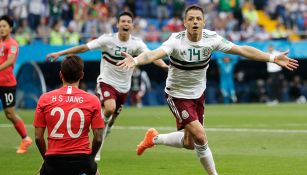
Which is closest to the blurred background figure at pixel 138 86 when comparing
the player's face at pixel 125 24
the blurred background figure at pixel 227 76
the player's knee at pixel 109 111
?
the blurred background figure at pixel 227 76

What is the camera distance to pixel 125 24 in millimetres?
15688

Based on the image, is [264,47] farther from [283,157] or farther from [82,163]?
[82,163]

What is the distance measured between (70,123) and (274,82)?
89.5 ft

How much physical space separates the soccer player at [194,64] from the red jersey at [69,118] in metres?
2.79

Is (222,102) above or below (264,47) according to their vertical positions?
below

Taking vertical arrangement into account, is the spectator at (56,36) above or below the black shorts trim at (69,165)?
below

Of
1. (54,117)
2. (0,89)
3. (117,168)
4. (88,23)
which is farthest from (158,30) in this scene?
(54,117)

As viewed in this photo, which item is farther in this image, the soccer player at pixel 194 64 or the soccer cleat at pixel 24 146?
the soccer cleat at pixel 24 146

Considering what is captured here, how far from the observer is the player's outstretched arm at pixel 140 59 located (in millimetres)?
10594

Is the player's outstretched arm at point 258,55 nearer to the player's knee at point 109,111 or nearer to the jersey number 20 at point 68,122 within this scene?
the player's knee at point 109,111

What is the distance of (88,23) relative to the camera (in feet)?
113

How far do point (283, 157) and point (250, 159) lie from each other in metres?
0.68

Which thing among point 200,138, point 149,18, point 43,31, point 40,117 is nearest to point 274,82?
point 149,18

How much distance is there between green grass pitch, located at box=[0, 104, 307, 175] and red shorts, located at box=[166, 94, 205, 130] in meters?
1.04
